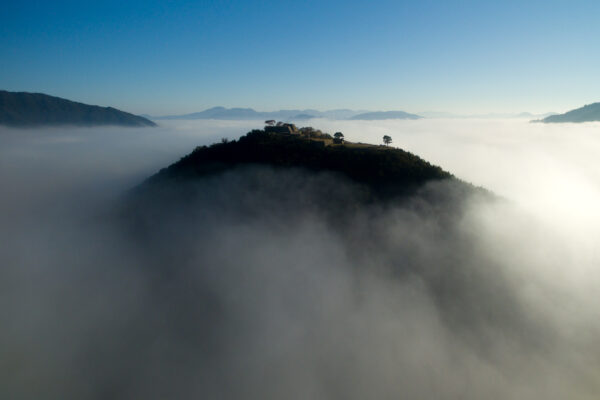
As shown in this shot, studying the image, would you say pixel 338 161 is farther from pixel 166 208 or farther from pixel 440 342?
pixel 166 208

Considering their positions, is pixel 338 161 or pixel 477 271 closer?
pixel 477 271

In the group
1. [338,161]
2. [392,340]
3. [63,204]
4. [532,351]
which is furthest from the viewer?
[63,204]

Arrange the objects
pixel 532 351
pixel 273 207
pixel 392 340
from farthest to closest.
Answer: pixel 273 207 < pixel 392 340 < pixel 532 351

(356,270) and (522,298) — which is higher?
(356,270)

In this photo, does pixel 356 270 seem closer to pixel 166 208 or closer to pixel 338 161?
pixel 338 161

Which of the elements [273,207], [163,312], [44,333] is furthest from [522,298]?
[44,333]

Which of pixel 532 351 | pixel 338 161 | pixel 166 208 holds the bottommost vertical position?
pixel 532 351
